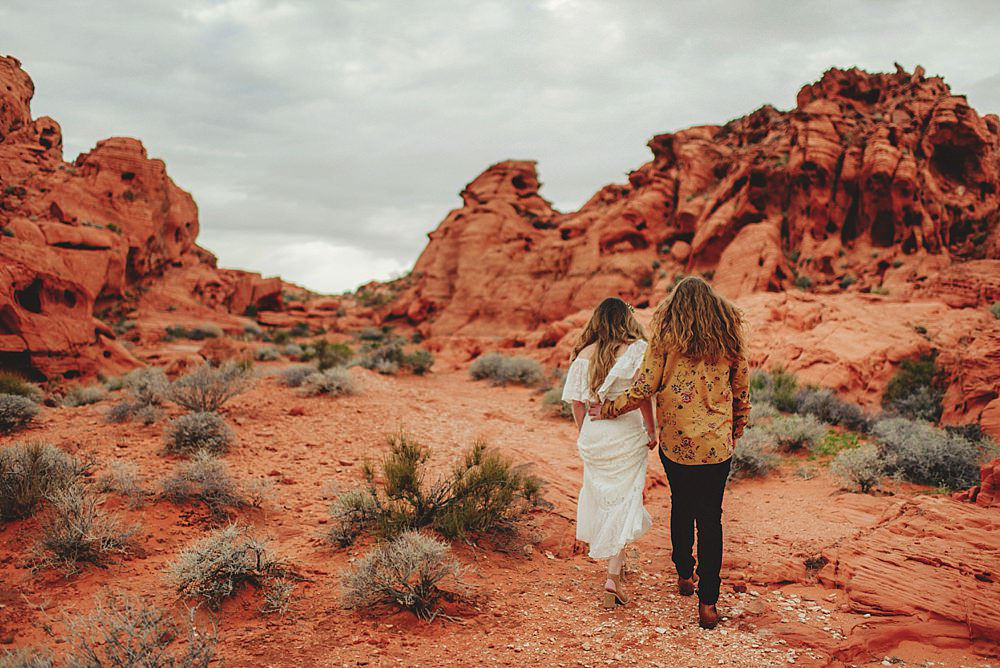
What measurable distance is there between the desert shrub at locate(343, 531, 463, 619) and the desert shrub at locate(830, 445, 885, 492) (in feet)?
16.9

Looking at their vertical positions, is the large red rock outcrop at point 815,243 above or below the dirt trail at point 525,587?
above

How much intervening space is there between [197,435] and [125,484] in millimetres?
1789

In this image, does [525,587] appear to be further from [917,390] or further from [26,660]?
[917,390]

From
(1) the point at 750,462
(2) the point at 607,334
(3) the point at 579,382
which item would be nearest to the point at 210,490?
(3) the point at 579,382

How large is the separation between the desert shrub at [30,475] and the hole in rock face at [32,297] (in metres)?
11.1

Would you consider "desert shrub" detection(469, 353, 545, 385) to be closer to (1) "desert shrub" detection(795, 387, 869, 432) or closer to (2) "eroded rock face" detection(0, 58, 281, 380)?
(1) "desert shrub" detection(795, 387, 869, 432)

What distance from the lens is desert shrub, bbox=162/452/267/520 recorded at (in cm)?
544

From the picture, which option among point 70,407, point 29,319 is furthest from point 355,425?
point 29,319

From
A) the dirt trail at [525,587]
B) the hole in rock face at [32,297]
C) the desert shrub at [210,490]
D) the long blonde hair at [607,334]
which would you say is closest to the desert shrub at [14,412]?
the dirt trail at [525,587]

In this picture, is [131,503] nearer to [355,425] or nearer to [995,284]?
[355,425]

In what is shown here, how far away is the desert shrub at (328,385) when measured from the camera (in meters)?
10.5

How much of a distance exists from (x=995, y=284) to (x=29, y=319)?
2609 centimetres

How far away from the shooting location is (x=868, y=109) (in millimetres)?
25875

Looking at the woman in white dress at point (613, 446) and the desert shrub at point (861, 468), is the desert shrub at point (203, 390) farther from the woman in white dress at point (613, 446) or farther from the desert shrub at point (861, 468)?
the desert shrub at point (861, 468)
